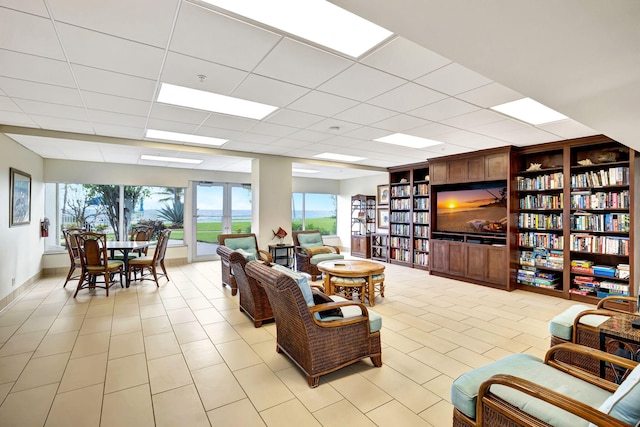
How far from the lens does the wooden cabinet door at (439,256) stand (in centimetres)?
633

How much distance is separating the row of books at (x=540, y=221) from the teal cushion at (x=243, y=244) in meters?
4.79

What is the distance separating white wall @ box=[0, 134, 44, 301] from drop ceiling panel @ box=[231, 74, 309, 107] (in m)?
3.89

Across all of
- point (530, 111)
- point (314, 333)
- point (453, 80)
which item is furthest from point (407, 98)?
point (314, 333)

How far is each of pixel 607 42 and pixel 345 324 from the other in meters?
2.25

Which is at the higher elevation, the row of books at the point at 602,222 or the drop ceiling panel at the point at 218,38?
the drop ceiling panel at the point at 218,38

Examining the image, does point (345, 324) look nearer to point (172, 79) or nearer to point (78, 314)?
point (172, 79)

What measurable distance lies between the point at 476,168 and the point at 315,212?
5938 mm

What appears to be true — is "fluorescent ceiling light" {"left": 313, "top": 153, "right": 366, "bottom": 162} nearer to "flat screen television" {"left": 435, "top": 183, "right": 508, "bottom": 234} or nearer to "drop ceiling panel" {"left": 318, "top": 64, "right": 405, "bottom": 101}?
"flat screen television" {"left": 435, "top": 183, "right": 508, "bottom": 234}

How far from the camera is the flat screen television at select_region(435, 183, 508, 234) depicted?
563 cm

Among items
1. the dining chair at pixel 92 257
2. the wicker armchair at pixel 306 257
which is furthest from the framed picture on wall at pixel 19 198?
the wicker armchair at pixel 306 257

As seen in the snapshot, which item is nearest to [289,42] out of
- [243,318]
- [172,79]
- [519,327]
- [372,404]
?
[172,79]

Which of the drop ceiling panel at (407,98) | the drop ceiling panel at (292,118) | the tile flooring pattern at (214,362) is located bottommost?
the tile flooring pattern at (214,362)

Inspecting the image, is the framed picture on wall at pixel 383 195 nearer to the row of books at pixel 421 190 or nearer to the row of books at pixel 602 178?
the row of books at pixel 421 190

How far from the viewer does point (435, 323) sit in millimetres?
3756
